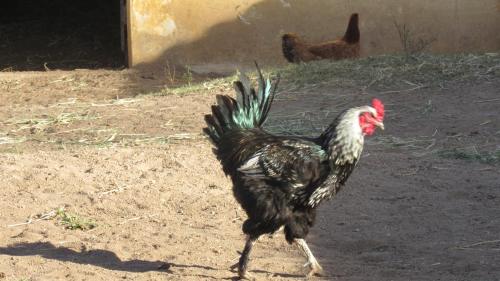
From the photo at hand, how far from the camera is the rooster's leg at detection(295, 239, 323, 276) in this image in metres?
5.64

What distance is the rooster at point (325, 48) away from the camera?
39.0ft

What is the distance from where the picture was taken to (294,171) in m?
5.35

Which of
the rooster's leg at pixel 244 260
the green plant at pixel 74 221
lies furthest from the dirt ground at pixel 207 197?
the rooster's leg at pixel 244 260

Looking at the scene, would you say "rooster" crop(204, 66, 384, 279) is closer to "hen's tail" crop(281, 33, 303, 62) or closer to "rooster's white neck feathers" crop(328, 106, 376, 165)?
"rooster's white neck feathers" crop(328, 106, 376, 165)

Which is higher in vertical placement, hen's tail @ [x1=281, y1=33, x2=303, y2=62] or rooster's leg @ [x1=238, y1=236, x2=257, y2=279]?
hen's tail @ [x1=281, y1=33, x2=303, y2=62]

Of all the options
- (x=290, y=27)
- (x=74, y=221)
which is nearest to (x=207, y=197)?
(x=74, y=221)

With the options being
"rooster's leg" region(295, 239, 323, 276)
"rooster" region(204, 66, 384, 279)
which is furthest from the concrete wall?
"rooster's leg" region(295, 239, 323, 276)

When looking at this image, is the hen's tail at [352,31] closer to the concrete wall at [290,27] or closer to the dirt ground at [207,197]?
the concrete wall at [290,27]

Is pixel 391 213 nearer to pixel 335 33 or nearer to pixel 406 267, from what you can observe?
pixel 406 267

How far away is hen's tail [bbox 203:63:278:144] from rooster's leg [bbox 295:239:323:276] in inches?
32.9

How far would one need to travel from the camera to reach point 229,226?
666 cm

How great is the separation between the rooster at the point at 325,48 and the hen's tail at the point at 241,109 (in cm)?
595

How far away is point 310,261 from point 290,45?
6.55 m

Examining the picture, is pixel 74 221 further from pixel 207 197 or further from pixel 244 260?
pixel 244 260
